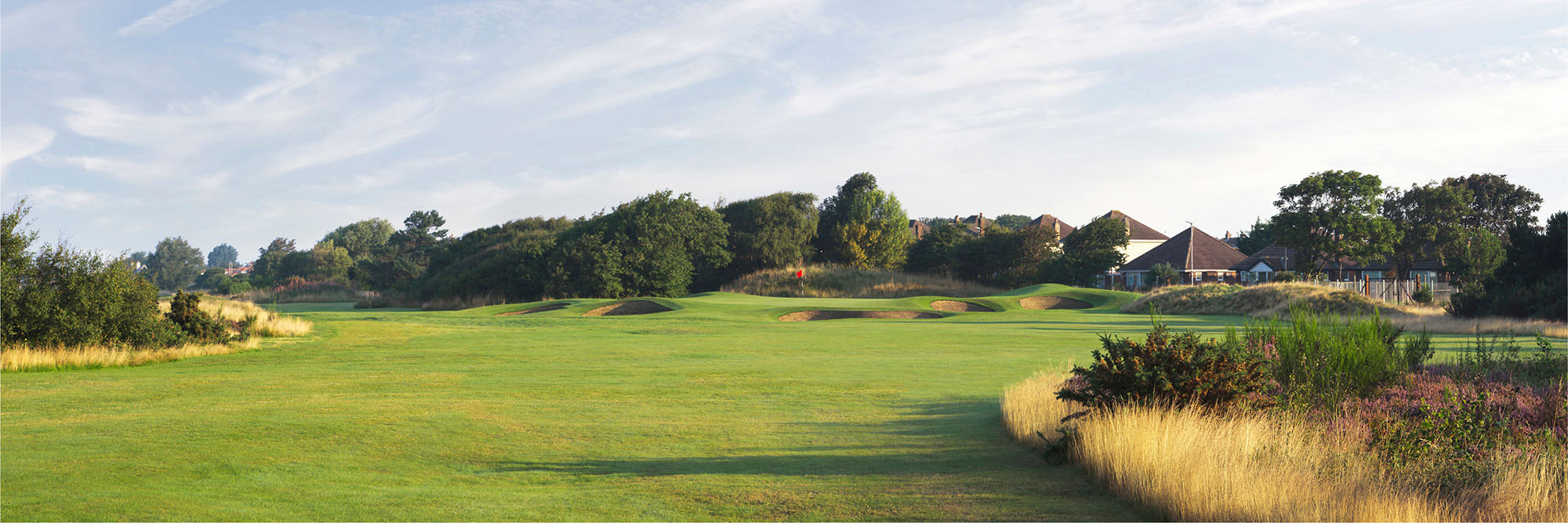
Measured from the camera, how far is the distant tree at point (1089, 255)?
194 ft

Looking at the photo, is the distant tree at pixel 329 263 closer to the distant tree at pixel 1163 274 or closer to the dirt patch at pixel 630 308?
the dirt patch at pixel 630 308

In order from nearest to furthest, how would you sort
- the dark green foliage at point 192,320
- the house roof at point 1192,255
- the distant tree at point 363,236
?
1. the dark green foliage at point 192,320
2. the house roof at point 1192,255
3. the distant tree at point 363,236

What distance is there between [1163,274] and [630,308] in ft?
125

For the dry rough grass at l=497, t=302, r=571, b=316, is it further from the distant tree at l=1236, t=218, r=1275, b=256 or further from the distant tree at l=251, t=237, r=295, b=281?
the distant tree at l=1236, t=218, r=1275, b=256

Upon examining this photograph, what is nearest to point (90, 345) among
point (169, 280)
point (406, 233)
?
point (406, 233)

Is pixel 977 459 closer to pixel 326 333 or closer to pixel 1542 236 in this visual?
pixel 326 333

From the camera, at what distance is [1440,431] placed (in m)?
7.88

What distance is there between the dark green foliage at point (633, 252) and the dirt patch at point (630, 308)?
9132mm

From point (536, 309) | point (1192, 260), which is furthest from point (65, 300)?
point (1192, 260)

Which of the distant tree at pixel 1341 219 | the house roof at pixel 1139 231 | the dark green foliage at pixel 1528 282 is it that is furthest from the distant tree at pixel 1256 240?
the dark green foliage at pixel 1528 282

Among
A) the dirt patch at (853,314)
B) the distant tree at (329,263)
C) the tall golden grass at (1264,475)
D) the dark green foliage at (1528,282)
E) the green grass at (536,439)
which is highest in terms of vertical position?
the distant tree at (329,263)

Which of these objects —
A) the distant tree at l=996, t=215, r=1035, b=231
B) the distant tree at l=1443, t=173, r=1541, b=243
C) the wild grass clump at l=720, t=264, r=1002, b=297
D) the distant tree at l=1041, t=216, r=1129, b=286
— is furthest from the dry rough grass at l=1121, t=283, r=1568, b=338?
the distant tree at l=996, t=215, r=1035, b=231

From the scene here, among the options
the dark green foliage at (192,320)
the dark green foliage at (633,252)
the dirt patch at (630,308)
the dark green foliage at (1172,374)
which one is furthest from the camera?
the dark green foliage at (633,252)

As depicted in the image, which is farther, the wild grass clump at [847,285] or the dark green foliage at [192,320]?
the wild grass clump at [847,285]
